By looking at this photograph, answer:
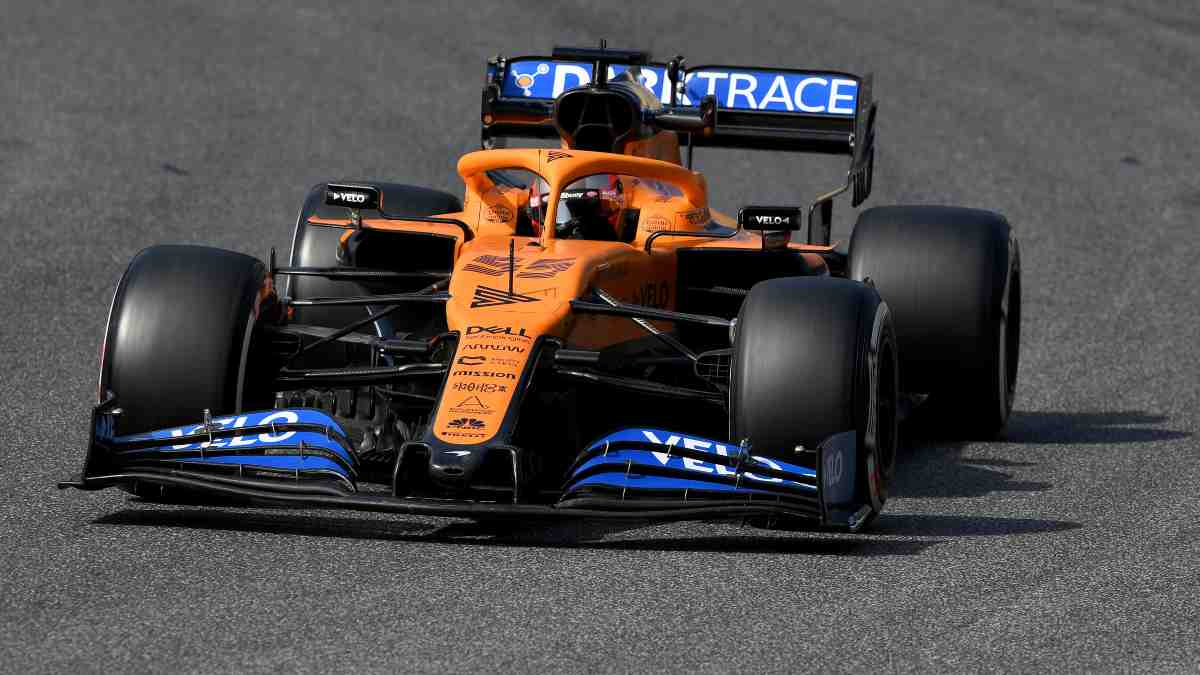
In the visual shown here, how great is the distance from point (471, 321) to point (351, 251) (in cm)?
187

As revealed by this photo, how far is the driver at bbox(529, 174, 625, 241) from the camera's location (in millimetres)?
9781

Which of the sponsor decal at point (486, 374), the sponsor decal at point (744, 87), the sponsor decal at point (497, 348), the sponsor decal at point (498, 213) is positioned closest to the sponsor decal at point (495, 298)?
the sponsor decal at point (497, 348)

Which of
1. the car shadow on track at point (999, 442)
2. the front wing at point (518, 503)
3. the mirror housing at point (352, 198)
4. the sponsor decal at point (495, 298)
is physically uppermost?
the mirror housing at point (352, 198)

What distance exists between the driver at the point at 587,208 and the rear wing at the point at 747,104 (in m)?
1.32

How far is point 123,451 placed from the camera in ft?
26.2

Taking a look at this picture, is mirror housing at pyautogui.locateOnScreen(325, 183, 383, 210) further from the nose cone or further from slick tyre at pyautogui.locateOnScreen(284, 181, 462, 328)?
the nose cone

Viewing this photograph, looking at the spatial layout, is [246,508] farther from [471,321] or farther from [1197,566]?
[1197,566]

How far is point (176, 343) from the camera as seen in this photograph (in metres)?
8.23

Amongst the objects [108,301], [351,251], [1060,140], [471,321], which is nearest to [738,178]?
[1060,140]

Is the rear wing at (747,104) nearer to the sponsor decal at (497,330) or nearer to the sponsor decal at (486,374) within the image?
the sponsor decal at (497,330)

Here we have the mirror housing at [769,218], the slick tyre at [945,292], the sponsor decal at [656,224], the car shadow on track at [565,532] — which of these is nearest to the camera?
the car shadow on track at [565,532]

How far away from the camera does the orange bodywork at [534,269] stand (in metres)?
7.93

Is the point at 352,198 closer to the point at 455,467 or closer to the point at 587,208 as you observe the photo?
the point at 587,208

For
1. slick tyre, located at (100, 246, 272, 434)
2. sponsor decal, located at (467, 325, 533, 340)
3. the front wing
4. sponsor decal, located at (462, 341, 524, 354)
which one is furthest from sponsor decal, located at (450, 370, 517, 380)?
slick tyre, located at (100, 246, 272, 434)
